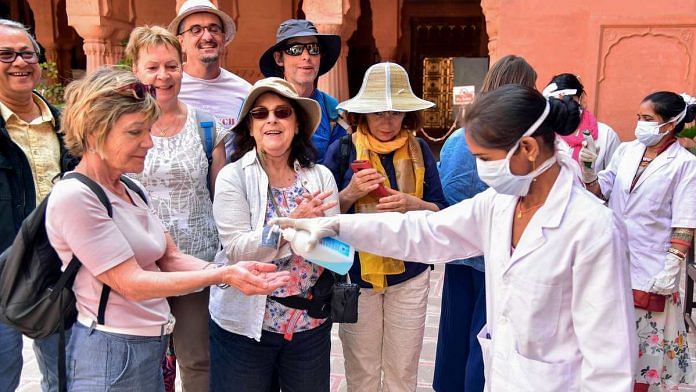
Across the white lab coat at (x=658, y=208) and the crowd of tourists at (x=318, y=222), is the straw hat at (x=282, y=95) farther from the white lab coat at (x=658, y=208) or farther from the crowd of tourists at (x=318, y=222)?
the white lab coat at (x=658, y=208)

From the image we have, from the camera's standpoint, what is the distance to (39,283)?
1.62 m

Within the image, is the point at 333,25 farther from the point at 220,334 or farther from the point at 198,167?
the point at 220,334

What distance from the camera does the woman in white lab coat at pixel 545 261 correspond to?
1.44 meters

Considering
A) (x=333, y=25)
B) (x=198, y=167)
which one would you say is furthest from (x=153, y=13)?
(x=198, y=167)

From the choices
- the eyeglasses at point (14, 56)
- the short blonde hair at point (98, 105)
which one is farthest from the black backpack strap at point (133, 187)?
the eyeglasses at point (14, 56)

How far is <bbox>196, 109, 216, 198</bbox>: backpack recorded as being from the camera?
8.25 feet

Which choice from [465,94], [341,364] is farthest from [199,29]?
[465,94]

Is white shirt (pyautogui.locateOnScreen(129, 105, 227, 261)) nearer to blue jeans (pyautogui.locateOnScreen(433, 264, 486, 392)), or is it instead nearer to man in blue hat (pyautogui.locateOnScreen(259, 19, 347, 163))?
man in blue hat (pyautogui.locateOnScreen(259, 19, 347, 163))

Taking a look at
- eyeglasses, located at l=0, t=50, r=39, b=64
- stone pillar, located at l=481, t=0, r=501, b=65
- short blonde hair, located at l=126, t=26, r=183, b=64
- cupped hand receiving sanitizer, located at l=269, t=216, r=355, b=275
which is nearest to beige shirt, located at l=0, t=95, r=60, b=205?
eyeglasses, located at l=0, t=50, r=39, b=64

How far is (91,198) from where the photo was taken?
1.59 metres

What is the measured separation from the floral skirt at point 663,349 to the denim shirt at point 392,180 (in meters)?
1.48

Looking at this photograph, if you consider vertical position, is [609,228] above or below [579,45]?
below

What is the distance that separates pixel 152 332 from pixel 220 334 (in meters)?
0.53

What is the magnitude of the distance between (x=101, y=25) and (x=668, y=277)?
354 inches
